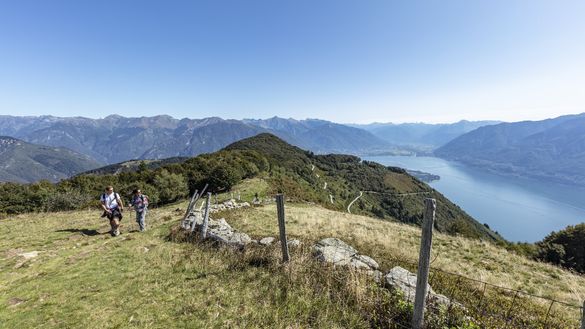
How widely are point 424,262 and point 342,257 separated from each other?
167 inches

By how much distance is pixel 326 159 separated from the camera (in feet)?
616

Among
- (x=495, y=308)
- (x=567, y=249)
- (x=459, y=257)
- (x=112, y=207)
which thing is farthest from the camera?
(x=567, y=249)

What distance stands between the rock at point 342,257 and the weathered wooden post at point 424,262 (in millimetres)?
2984

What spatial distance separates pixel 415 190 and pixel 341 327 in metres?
154

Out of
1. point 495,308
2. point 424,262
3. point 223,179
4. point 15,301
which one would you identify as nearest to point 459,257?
point 495,308

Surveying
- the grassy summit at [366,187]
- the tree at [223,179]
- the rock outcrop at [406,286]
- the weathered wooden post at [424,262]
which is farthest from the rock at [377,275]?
the grassy summit at [366,187]

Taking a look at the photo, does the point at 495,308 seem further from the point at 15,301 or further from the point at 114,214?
the point at 114,214

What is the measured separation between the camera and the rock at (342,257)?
362 inches

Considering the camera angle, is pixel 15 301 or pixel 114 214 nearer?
pixel 15 301

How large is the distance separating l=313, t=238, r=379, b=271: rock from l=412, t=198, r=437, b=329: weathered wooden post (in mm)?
2984

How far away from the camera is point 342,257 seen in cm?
972

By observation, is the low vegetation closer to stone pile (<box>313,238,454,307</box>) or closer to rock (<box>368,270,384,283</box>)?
stone pile (<box>313,238,454,307</box>)

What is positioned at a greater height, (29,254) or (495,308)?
(495,308)

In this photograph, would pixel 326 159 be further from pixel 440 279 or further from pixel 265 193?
pixel 440 279
